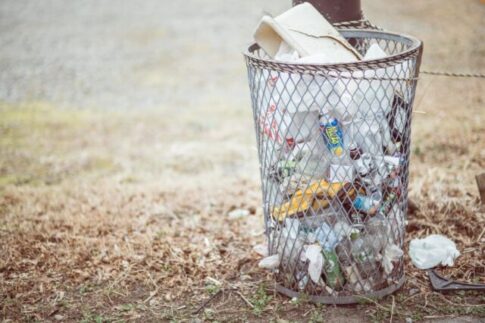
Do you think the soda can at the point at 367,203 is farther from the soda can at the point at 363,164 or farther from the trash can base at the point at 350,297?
the trash can base at the point at 350,297

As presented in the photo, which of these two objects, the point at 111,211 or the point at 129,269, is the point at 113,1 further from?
the point at 129,269

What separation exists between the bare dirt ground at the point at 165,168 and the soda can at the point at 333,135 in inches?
26.7

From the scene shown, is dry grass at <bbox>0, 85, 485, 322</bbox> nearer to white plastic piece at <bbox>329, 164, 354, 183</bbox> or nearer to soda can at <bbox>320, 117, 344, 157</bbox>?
white plastic piece at <bbox>329, 164, 354, 183</bbox>

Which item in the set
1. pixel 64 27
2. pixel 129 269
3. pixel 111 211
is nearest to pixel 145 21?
pixel 64 27

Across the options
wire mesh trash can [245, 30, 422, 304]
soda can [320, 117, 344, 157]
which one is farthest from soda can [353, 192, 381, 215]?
soda can [320, 117, 344, 157]

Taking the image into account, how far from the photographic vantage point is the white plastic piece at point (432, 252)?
2582mm

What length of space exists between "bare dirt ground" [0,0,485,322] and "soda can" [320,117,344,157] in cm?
68

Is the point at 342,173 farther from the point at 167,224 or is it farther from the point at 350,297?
the point at 167,224

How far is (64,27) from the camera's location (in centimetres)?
876

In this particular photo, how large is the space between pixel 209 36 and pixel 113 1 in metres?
3.16

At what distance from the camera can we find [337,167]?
2176 millimetres

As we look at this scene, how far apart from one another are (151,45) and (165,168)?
388 cm

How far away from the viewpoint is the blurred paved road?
6371 millimetres

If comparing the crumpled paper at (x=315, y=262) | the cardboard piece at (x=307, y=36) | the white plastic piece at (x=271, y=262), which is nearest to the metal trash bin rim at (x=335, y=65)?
the cardboard piece at (x=307, y=36)
